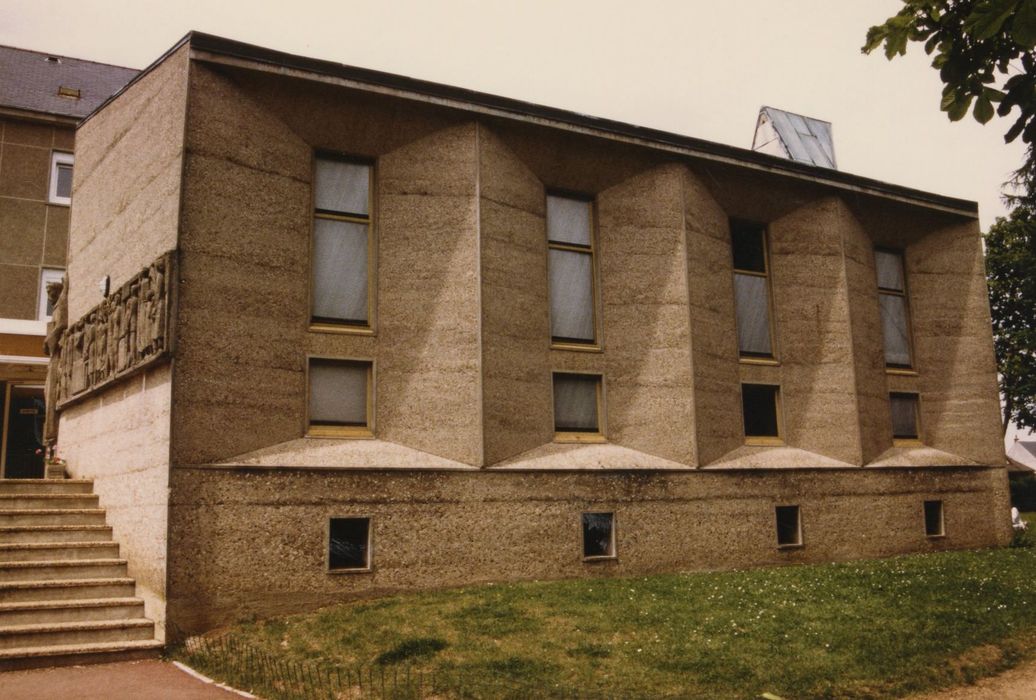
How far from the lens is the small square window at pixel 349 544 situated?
14.0m

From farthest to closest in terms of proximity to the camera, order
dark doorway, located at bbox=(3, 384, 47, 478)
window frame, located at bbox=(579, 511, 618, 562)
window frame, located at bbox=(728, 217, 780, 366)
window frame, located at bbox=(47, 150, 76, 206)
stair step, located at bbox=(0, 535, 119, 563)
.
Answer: window frame, located at bbox=(47, 150, 76, 206), dark doorway, located at bbox=(3, 384, 47, 478), window frame, located at bbox=(728, 217, 780, 366), window frame, located at bbox=(579, 511, 618, 562), stair step, located at bbox=(0, 535, 119, 563)

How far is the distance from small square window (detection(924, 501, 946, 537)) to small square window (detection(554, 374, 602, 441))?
8658 millimetres

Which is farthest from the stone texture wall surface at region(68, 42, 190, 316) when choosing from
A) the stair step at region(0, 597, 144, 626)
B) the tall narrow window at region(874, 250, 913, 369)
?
the tall narrow window at region(874, 250, 913, 369)

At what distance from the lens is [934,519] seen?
21.1m

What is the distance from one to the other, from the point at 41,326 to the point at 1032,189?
22.0 meters

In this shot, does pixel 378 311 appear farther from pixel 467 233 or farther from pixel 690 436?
pixel 690 436

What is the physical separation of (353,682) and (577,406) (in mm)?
8205

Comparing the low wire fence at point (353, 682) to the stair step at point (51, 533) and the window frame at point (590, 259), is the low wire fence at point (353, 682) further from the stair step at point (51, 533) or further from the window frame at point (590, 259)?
the window frame at point (590, 259)

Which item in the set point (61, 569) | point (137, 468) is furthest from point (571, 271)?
point (61, 569)

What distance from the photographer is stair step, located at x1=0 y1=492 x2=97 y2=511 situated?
1493 cm

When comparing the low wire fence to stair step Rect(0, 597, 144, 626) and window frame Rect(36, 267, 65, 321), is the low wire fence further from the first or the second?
window frame Rect(36, 267, 65, 321)

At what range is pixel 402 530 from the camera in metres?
14.4

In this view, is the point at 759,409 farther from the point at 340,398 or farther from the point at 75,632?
the point at 75,632

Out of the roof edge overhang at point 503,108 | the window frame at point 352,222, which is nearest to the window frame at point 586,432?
the window frame at point 352,222
